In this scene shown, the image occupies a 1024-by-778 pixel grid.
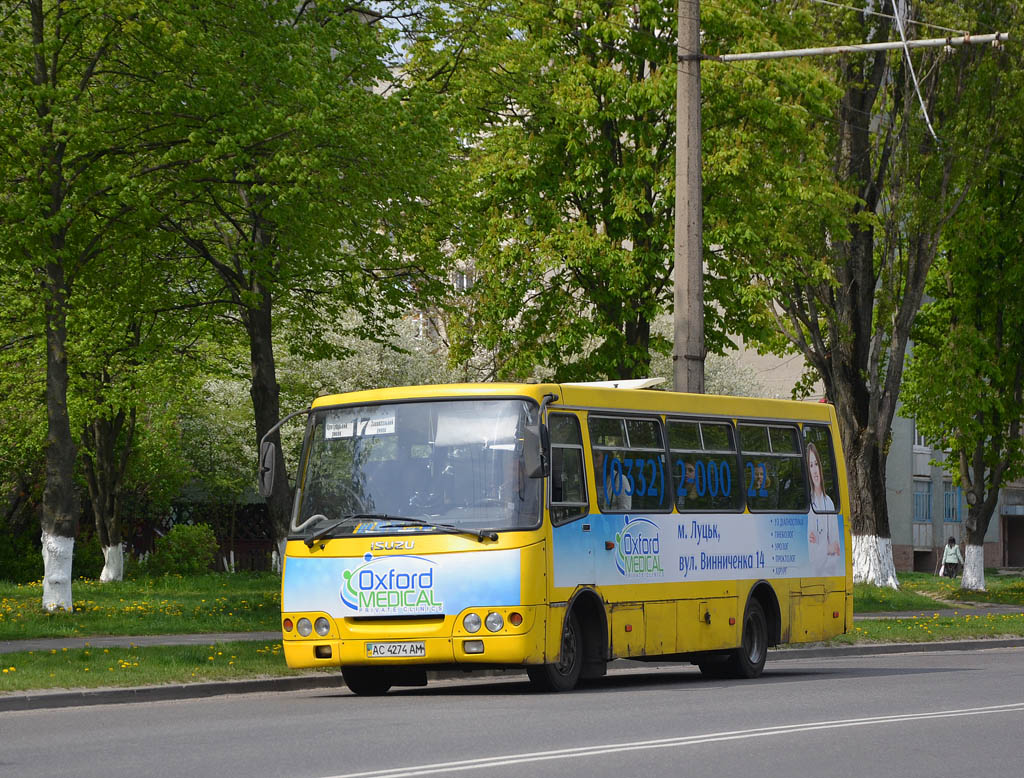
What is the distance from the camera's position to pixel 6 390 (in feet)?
132

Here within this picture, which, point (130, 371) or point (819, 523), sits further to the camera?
point (130, 371)

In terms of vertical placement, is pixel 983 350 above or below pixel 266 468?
above

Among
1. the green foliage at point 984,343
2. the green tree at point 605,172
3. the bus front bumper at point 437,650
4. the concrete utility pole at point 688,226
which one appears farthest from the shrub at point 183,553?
the bus front bumper at point 437,650

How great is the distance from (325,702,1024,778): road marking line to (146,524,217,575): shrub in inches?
1276

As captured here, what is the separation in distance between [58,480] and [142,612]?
7.56 feet

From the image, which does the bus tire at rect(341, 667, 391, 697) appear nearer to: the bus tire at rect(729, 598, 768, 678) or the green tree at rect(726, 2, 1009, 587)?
the bus tire at rect(729, 598, 768, 678)

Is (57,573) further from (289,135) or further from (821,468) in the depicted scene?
(821,468)

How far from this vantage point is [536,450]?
15.1 m

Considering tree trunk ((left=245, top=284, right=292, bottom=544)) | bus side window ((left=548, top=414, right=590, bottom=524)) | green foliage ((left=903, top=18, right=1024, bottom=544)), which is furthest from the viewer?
green foliage ((left=903, top=18, right=1024, bottom=544))

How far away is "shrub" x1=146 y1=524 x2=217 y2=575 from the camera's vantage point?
144ft

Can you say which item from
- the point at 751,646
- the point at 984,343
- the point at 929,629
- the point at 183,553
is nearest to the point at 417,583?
the point at 751,646

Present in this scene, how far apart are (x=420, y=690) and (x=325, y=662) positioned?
1.89m

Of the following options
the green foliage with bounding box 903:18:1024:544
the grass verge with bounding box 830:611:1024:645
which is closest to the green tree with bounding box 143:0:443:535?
the grass verge with bounding box 830:611:1024:645

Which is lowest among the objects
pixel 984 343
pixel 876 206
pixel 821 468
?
pixel 821 468
